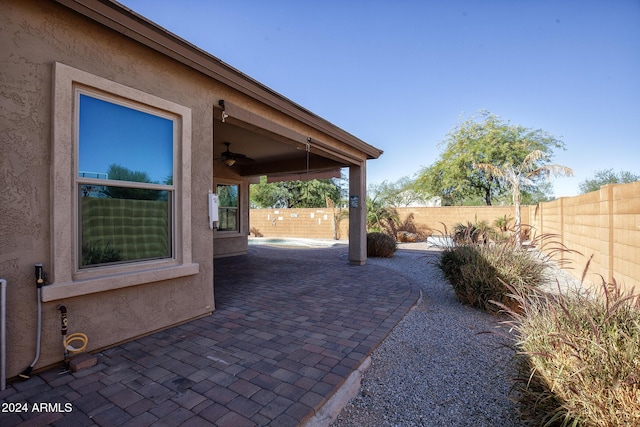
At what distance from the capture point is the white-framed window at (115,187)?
289 cm

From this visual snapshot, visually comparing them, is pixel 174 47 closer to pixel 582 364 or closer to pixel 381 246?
pixel 582 364

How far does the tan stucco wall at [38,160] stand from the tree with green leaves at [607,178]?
45.1 m

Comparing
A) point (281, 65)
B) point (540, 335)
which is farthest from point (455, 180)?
point (540, 335)

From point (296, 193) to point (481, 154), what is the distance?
60.7 feet

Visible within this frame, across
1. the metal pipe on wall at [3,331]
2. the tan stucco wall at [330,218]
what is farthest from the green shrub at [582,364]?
the tan stucco wall at [330,218]

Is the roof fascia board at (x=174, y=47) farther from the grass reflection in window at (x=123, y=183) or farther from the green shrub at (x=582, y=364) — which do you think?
the green shrub at (x=582, y=364)

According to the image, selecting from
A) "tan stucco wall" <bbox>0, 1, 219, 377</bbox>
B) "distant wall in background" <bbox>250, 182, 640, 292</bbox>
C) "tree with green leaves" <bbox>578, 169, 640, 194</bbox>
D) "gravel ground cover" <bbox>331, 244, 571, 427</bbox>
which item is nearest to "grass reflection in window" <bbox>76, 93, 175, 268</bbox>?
"tan stucco wall" <bbox>0, 1, 219, 377</bbox>

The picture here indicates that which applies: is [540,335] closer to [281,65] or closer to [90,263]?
[90,263]

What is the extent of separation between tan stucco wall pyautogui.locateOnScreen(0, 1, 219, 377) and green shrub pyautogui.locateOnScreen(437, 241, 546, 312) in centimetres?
492

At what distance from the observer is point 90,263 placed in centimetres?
320

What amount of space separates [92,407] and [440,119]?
93.9 ft

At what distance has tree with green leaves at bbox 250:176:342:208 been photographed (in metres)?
32.2

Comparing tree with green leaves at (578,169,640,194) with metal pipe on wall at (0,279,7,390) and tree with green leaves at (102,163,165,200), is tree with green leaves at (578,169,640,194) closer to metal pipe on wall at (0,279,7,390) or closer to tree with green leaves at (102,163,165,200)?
tree with green leaves at (102,163,165,200)

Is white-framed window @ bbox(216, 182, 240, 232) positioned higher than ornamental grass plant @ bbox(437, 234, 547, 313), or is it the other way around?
white-framed window @ bbox(216, 182, 240, 232)
